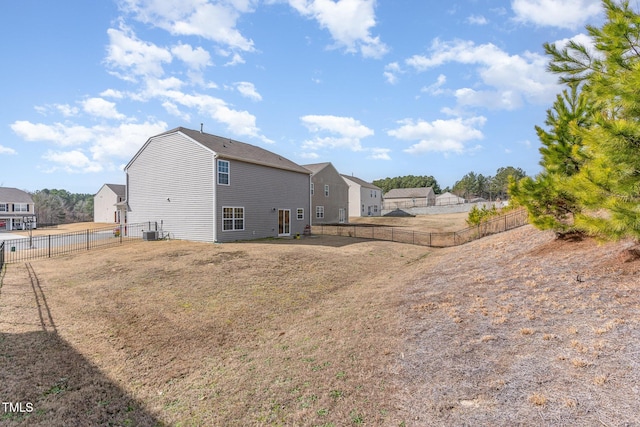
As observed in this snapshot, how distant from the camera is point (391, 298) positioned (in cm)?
866

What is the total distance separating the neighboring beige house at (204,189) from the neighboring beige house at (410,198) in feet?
182

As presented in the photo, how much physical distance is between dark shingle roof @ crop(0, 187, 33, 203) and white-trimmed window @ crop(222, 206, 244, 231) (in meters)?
51.1

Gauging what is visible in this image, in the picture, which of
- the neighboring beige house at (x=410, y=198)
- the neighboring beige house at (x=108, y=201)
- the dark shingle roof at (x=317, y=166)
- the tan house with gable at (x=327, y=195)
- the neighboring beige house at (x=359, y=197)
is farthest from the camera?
the neighboring beige house at (x=410, y=198)

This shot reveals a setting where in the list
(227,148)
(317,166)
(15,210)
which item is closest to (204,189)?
(227,148)

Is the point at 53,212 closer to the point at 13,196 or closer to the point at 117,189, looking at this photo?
the point at 13,196

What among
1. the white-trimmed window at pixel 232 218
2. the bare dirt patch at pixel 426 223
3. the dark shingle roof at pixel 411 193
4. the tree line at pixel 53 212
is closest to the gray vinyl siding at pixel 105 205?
the tree line at pixel 53 212

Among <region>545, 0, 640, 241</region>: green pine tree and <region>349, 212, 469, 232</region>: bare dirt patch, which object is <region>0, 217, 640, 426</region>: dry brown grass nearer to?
<region>545, 0, 640, 241</region>: green pine tree

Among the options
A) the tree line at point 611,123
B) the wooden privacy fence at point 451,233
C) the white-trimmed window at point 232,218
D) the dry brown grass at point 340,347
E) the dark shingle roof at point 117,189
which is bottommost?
the dry brown grass at point 340,347

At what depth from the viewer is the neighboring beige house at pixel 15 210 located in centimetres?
4697

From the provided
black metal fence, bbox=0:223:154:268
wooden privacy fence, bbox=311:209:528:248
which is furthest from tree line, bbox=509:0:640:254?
black metal fence, bbox=0:223:154:268

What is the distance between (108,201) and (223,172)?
4047 cm

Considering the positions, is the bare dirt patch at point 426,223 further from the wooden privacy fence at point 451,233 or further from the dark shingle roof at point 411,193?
the dark shingle roof at point 411,193

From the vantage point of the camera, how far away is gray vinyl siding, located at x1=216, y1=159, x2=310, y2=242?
63.0 feet

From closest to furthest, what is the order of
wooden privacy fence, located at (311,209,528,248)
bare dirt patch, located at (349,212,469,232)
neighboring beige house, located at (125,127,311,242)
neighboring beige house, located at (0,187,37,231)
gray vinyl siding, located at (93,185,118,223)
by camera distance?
neighboring beige house, located at (125,127,311,242) < wooden privacy fence, located at (311,209,528,248) < bare dirt patch, located at (349,212,469,232) < neighboring beige house, located at (0,187,37,231) < gray vinyl siding, located at (93,185,118,223)
